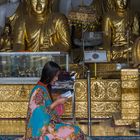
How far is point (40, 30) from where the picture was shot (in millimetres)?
7934

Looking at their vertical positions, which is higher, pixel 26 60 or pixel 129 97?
pixel 26 60

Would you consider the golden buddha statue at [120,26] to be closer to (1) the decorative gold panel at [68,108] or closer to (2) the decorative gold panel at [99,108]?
(2) the decorative gold panel at [99,108]

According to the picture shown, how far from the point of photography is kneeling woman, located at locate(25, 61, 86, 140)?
4.35m

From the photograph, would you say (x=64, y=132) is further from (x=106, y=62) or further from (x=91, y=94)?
(x=106, y=62)

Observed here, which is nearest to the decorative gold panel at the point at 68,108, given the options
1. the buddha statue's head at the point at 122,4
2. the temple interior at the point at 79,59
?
the temple interior at the point at 79,59

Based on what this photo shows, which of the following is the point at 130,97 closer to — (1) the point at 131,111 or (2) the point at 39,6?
(1) the point at 131,111

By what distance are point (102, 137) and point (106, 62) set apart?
1869 mm

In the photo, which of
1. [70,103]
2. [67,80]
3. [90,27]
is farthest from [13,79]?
[90,27]

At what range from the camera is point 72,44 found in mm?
8102

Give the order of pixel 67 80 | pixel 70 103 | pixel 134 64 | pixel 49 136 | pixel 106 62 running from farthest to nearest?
pixel 106 62 < pixel 70 103 < pixel 134 64 < pixel 67 80 < pixel 49 136

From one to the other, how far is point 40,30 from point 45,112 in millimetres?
3677

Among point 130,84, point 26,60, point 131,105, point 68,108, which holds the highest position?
point 26,60

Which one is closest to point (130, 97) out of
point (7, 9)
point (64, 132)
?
point (64, 132)

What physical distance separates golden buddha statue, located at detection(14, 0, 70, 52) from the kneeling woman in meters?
3.19
